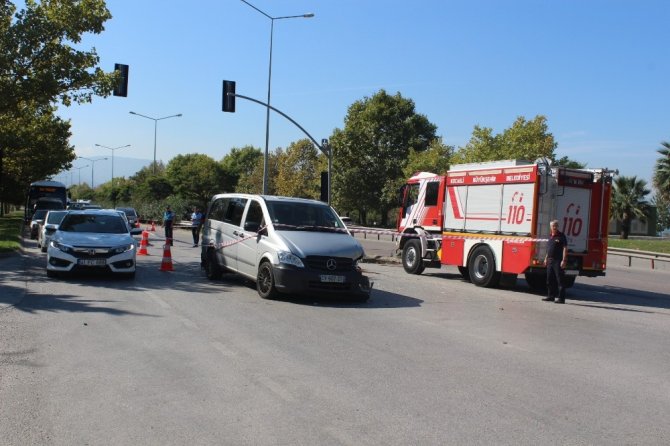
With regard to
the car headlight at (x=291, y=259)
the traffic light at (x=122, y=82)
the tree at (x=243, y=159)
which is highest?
the tree at (x=243, y=159)

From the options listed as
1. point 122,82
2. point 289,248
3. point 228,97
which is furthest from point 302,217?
point 228,97

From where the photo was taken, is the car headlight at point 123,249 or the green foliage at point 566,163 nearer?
the car headlight at point 123,249

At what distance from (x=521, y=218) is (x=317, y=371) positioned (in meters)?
9.25

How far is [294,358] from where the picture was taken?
6.93 meters

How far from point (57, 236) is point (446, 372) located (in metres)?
9.97

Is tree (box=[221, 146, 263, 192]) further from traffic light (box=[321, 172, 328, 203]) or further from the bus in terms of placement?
traffic light (box=[321, 172, 328, 203])

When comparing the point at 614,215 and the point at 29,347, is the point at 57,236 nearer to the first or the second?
the point at 29,347

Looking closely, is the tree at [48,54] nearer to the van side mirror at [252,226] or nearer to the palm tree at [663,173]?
the van side mirror at [252,226]

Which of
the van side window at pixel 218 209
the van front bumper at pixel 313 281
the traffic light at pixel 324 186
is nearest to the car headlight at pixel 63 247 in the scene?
the van side window at pixel 218 209

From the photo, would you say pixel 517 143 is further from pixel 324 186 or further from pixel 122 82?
pixel 122 82

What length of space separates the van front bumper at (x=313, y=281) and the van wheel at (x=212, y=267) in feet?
11.1

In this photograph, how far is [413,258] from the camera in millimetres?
18219

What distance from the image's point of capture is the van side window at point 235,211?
522 inches

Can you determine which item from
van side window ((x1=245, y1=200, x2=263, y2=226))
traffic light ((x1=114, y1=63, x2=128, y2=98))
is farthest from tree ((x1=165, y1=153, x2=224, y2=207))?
van side window ((x1=245, y1=200, x2=263, y2=226))
